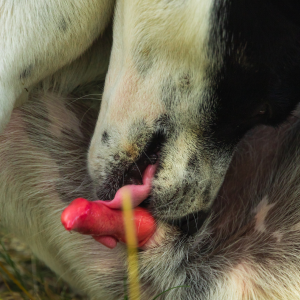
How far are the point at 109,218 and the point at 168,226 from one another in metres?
0.21

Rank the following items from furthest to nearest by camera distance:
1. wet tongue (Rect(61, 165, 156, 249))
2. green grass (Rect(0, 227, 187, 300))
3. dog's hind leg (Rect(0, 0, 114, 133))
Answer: green grass (Rect(0, 227, 187, 300)), dog's hind leg (Rect(0, 0, 114, 133)), wet tongue (Rect(61, 165, 156, 249))

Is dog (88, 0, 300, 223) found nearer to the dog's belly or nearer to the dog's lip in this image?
the dog's lip

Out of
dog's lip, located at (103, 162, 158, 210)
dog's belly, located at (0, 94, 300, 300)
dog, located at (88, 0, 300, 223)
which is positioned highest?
dog, located at (88, 0, 300, 223)

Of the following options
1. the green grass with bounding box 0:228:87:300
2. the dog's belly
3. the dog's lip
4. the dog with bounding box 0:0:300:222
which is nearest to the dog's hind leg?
the dog with bounding box 0:0:300:222

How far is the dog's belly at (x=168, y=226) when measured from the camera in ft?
3.78

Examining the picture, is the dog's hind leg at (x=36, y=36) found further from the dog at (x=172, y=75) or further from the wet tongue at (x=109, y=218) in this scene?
the wet tongue at (x=109, y=218)

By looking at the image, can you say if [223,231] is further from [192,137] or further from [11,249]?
[11,249]

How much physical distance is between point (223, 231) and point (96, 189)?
0.32 metres

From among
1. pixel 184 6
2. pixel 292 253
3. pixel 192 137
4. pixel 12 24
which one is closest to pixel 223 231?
pixel 292 253

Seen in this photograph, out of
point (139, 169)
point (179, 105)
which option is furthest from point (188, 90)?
point (139, 169)

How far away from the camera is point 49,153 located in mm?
1289

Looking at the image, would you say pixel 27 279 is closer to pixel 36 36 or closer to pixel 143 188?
pixel 143 188

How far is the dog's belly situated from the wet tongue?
0.07m

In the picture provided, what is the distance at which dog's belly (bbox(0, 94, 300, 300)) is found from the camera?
1152mm
